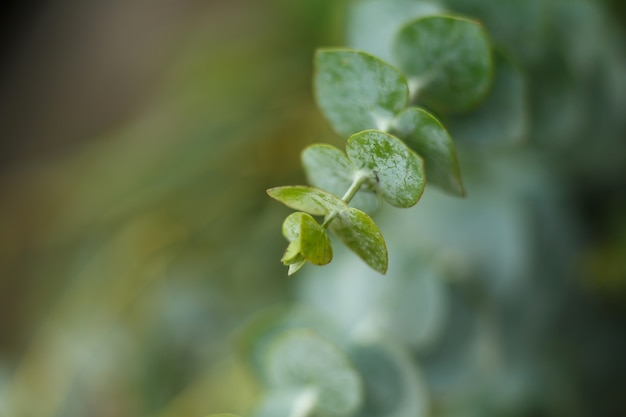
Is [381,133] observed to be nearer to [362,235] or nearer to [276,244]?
[362,235]

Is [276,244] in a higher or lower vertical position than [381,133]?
lower

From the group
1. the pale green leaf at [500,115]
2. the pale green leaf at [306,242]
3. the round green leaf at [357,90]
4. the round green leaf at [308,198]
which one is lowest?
the pale green leaf at [500,115]

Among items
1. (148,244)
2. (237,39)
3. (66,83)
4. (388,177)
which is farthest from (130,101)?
(388,177)

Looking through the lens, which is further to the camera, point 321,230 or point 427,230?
point 427,230

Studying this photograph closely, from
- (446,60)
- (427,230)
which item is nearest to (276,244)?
(427,230)

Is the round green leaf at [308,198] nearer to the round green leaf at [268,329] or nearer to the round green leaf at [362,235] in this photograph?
the round green leaf at [362,235]

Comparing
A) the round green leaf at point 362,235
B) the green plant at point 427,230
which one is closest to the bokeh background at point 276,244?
the green plant at point 427,230

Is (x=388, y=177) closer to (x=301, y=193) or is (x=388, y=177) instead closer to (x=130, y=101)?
(x=301, y=193)
